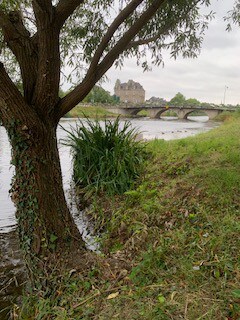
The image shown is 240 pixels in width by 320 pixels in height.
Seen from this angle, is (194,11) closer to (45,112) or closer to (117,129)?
(117,129)

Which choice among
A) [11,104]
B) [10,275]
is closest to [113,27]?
[11,104]

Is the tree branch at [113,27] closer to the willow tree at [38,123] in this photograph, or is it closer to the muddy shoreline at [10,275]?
the willow tree at [38,123]

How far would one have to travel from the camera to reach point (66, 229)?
9.73 ft

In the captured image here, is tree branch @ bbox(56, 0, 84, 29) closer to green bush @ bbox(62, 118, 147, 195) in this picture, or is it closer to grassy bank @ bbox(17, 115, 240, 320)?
grassy bank @ bbox(17, 115, 240, 320)

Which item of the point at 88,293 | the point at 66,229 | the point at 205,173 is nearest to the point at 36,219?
the point at 66,229

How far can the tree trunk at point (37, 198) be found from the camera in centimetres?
275

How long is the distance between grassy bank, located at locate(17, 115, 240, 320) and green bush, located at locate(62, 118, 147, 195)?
761 mm

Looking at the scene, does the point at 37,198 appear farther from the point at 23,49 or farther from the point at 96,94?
the point at 96,94

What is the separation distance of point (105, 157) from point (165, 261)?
308 cm

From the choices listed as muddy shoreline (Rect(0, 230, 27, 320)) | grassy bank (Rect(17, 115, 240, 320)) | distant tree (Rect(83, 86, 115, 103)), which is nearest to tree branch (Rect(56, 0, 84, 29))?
distant tree (Rect(83, 86, 115, 103))

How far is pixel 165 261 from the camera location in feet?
8.37

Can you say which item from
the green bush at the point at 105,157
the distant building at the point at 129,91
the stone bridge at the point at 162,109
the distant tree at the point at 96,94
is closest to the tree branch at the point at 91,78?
the distant tree at the point at 96,94

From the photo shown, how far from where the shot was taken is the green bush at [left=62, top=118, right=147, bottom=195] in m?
5.05

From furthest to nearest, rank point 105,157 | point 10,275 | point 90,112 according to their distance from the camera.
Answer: point 90,112, point 105,157, point 10,275
